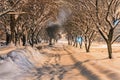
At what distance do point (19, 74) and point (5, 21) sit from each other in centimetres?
2870

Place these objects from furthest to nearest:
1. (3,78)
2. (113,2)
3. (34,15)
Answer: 1. (34,15)
2. (113,2)
3. (3,78)

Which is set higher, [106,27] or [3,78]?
[106,27]

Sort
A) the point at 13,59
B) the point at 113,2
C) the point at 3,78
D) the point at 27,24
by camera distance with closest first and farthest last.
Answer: the point at 3,78
the point at 13,59
the point at 113,2
the point at 27,24

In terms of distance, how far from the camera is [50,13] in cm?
4750

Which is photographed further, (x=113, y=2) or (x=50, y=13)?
(x=50, y=13)

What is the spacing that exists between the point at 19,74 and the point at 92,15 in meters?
14.1

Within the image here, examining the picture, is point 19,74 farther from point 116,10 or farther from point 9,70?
point 116,10

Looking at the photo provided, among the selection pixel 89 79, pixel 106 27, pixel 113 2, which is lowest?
pixel 89 79

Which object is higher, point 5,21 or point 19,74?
point 5,21

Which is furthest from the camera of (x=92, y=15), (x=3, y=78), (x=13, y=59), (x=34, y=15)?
(x=34, y=15)

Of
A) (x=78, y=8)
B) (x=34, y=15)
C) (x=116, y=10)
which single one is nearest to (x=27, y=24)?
(x=34, y=15)

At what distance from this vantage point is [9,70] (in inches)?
682

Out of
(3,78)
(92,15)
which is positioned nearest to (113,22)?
(92,15)

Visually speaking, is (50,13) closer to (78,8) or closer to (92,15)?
(78,8)
